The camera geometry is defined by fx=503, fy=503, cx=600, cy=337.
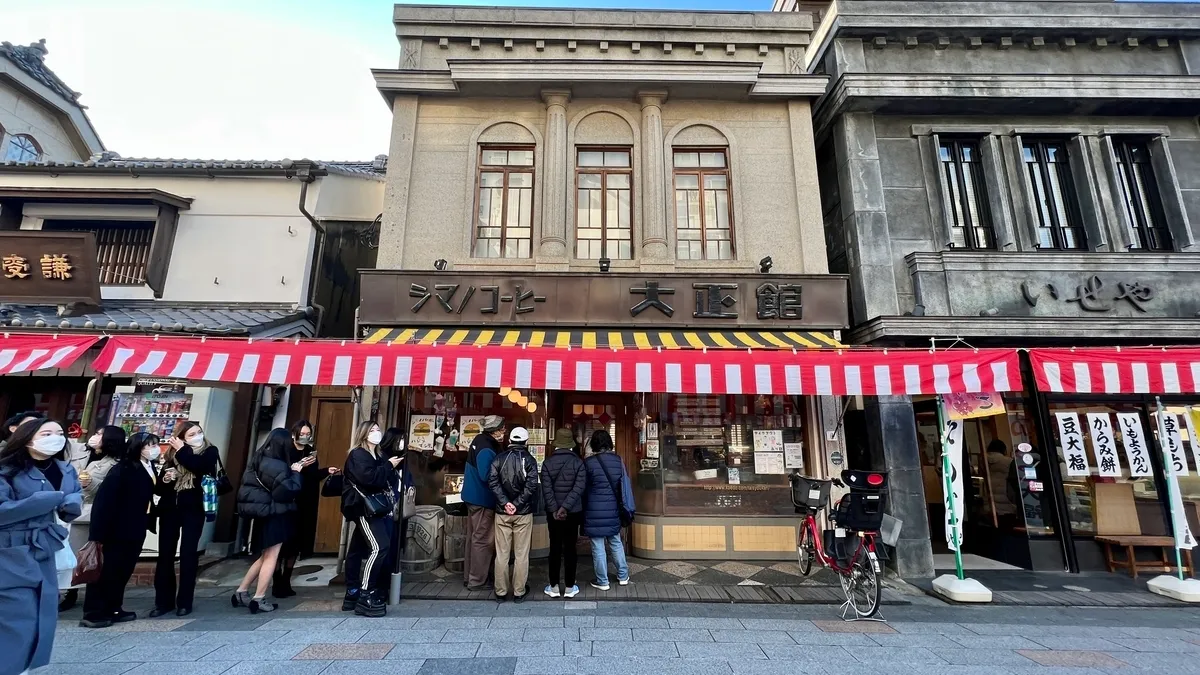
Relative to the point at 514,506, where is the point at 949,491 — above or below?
above

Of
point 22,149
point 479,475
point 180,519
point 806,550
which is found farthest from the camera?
point 22,149

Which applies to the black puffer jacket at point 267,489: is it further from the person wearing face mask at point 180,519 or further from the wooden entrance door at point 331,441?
the wooden entrance door at point 331,441

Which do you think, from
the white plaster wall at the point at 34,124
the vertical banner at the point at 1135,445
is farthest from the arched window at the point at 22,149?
the vertical banner at the point at 1135,445

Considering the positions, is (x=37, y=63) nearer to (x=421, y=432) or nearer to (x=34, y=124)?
(x=34, y=124)

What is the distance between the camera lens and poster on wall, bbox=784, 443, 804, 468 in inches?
347

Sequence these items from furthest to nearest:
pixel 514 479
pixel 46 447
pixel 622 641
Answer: pixel 514 479 → pixel 622 641 → pixel 46 447

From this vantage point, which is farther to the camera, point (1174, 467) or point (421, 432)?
point (421, 432)

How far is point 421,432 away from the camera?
8.76 meters

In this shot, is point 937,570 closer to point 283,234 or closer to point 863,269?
point 863,269

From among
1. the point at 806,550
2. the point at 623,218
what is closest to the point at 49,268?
the point at 623,218

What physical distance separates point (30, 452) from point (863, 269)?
35.6 ft

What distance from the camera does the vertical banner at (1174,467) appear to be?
749 centimetres

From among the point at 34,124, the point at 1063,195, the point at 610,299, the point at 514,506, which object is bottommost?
the point at 514,506

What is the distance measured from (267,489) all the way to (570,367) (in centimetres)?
398
